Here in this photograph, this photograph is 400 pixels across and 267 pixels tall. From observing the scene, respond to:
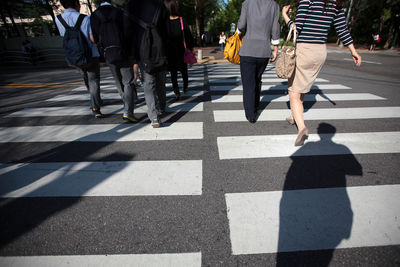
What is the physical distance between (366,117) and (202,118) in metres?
3.10

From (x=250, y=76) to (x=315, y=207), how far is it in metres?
2.34

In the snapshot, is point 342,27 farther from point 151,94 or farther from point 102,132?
point 102,132

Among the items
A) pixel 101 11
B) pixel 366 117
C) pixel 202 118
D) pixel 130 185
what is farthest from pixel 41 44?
pixel 366 117

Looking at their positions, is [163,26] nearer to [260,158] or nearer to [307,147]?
[260,158]

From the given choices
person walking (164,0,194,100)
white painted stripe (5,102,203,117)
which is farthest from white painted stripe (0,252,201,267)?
person walking (164,0,194,100)

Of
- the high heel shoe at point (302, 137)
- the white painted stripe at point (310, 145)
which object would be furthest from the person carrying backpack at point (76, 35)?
the high heel shoe at point (302, 137)

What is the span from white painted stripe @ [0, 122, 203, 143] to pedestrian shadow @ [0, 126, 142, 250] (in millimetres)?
352

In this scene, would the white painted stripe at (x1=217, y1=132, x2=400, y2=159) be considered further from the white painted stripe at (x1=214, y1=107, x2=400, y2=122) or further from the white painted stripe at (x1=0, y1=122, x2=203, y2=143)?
the white painted stripe at (x1=214, y1=107, x2=400, y2=122)

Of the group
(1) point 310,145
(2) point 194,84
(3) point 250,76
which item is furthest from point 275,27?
(2) point 194,84

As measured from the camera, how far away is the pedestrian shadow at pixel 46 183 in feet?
6.16

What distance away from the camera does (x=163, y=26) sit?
→ 11.0 ft

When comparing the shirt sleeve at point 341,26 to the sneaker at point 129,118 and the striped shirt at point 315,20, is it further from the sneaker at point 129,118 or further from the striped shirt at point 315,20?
the sneaker at point 129,118

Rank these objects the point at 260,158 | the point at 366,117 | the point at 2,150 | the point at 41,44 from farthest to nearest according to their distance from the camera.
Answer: the point at 41,44
the point at 366,117
the point at 2,150
the point at 260,158

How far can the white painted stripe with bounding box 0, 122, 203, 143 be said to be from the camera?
3.38 m
